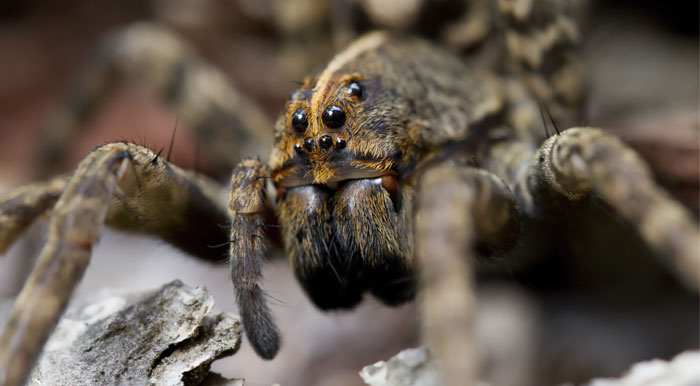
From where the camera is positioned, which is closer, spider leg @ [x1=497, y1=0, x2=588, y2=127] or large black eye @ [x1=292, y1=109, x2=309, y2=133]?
large black eye @ [x1=292, y1=109, x2=309, y2=133]

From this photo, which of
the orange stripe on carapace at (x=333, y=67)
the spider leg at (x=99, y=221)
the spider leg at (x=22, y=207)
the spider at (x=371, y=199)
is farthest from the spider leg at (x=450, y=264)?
the spider leg at (x=22, y=207)

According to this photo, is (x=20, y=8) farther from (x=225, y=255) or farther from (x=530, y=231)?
(x=530, y=231)

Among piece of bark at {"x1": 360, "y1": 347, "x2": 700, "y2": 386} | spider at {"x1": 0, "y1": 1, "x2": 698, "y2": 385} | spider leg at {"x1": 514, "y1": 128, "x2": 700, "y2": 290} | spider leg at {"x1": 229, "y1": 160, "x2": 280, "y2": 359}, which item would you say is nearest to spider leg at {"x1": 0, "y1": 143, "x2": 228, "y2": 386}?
spider at {"x1": 0, "y1": 1, "x2": 698, "y2": 385}

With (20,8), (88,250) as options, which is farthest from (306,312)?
(20,8)

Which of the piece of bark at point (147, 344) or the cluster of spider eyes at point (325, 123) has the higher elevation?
the cluster of spider eyes at point (325, 123)

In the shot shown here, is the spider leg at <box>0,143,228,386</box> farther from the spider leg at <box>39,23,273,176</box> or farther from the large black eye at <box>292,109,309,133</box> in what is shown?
the spider leg at <box>39,23,273,176</box>

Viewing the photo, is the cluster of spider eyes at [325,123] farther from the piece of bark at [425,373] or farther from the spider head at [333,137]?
the piece of bark at [425,373]

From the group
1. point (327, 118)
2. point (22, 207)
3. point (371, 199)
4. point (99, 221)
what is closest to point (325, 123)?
point (327, 118)
